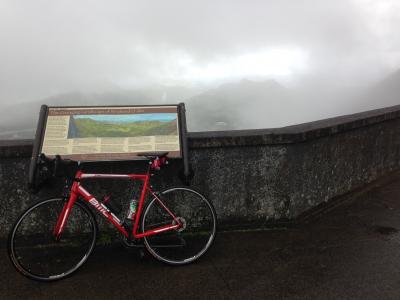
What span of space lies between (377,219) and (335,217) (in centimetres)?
60

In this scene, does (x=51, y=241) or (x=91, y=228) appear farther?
(x=51, y=241)

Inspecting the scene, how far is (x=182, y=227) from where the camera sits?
13.9 feet

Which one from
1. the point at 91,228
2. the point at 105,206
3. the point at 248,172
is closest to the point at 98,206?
the point at 105,206

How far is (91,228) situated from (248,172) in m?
2.13

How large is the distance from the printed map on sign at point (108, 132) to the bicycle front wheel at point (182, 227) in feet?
2.06

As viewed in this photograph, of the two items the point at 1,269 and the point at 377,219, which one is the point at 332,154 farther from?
the point at 1,269

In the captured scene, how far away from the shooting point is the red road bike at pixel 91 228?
12.9ft

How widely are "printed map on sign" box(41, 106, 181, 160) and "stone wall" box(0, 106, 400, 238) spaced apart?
40 centimetres

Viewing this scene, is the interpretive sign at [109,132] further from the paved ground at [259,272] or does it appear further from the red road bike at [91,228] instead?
the paved ground at [259,272]

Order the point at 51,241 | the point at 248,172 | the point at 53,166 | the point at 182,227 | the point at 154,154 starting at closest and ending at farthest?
the point at 53,166, the point at 154,154, the point at 182,227, the point at 51,241, the point at 248,172

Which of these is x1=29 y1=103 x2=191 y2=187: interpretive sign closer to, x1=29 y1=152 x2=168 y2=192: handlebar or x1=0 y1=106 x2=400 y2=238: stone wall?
x1=29 y1=152 x2=168 y2=192: handlebar

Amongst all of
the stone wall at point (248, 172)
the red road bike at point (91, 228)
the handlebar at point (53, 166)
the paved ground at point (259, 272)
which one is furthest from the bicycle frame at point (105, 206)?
the stone wall at point (248, 172)

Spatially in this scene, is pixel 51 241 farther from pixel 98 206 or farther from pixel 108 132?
pixel 108 132

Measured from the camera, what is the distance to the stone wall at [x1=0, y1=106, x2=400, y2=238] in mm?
4438
